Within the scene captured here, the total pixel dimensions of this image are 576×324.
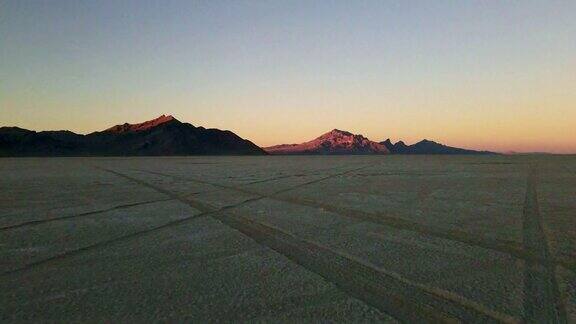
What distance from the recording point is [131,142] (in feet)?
479

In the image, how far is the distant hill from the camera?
127 m

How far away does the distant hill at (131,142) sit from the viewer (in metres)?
127

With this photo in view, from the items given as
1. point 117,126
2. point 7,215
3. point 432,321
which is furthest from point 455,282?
point 117,126

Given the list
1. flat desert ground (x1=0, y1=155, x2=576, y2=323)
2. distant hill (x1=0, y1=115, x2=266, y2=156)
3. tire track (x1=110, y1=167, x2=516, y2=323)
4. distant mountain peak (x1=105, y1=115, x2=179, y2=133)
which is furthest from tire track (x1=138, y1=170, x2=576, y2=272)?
distant mountain peak (x1=105, y1=115, x2=179, y2=133)

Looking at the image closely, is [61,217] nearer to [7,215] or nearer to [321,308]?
[7,215]

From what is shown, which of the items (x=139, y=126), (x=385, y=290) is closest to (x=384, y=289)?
(x=385, y=290)

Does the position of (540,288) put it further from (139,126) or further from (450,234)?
(139,126)

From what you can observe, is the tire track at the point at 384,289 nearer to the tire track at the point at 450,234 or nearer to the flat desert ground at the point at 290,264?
the flat desert ground at the point at 290,264

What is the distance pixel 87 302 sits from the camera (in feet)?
9.53

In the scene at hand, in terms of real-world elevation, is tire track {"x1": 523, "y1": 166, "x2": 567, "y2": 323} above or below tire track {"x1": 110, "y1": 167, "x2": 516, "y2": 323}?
above

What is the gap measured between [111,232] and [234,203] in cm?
285

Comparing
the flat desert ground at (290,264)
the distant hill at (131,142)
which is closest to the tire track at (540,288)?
the flat desert ground at (290,264)

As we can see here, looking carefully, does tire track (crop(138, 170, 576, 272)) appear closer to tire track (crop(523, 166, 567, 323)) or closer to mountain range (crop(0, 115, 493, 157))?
tire track (crop(523, 166, 567, 323))

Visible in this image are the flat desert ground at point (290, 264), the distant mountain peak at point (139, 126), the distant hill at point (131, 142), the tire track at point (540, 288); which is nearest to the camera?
the tire track at point (540, 288)
